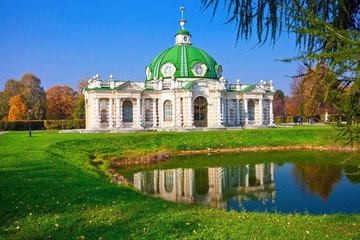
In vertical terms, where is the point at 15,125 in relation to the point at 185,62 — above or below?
below

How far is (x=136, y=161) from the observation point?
20797 millimetres

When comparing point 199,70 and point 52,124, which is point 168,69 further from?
point 52,124

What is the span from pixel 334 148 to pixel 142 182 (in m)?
17.4

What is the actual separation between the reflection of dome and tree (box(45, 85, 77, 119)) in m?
25.5

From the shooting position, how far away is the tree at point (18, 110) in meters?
48.2

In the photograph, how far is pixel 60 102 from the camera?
5812 cm

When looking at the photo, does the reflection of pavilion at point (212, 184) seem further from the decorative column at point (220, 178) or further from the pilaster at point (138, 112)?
the pilaster at point (138, 112)

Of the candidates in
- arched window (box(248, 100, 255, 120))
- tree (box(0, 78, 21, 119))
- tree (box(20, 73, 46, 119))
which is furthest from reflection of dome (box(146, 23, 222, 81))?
tree (box(0, 78, 21, 119))

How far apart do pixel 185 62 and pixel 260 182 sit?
24.8 m

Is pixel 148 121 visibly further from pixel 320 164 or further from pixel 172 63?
pixel 320 164

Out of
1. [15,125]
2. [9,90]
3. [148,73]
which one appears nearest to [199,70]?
[148,73]

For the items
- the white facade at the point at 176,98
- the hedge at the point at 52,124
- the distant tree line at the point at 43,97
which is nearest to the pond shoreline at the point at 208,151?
the white facade at the point at 176,98

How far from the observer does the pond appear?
11328 mm

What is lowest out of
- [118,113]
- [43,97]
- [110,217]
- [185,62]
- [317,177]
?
[317,177]
